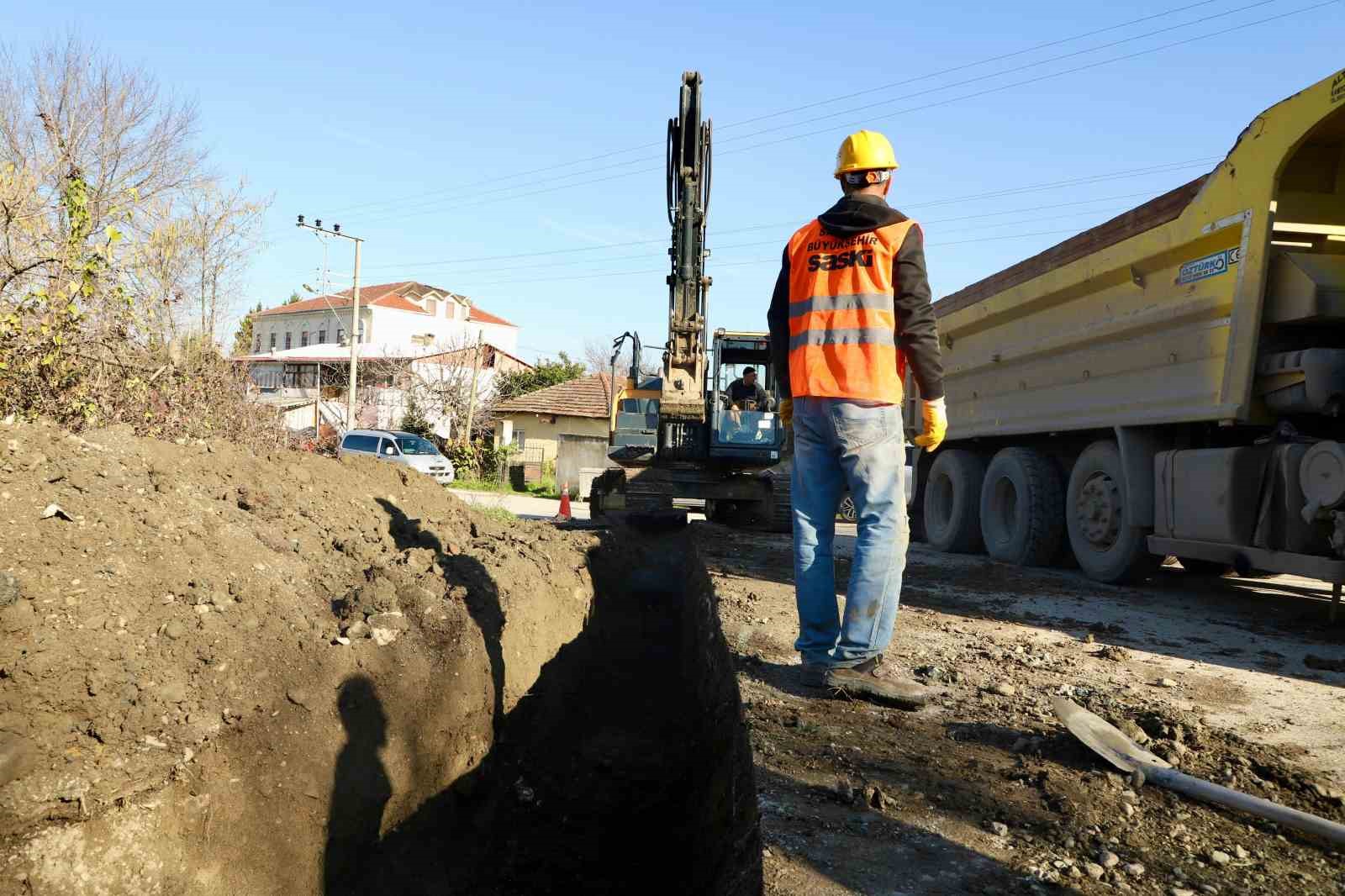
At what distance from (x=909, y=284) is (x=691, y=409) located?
7.88 meters

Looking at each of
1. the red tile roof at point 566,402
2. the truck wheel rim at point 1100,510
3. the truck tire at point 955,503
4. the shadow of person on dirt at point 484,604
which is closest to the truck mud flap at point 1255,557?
the truck wheel rim at point 1100,510

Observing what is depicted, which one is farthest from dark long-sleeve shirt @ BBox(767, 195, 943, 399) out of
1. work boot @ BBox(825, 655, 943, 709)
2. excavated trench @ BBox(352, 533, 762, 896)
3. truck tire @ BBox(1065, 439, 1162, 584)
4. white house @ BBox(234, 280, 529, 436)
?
white house @ BBox(234, 280, 529, 436)

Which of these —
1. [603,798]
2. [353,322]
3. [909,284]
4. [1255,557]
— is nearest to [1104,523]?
[1255,557]

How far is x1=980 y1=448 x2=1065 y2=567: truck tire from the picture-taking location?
7.89 meters

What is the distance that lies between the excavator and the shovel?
799 centimetres

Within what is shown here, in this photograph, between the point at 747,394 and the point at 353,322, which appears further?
the point at 353,322

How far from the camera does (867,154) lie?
11.8 feet

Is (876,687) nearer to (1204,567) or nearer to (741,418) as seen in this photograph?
(1204,567)

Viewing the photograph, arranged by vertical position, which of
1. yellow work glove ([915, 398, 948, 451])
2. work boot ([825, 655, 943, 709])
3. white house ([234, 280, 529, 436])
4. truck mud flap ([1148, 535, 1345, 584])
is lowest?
work boot ([825, 655, 943, 709])

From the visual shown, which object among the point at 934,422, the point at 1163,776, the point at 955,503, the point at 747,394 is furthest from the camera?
Result: the point at 747,394

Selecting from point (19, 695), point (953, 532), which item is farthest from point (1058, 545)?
point (19, 695)

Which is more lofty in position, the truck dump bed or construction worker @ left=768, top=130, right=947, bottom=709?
the truck dump bed

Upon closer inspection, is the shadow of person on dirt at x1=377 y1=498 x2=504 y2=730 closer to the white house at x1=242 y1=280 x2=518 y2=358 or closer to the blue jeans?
the blue jeans

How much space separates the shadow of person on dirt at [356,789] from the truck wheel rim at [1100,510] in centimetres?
539
